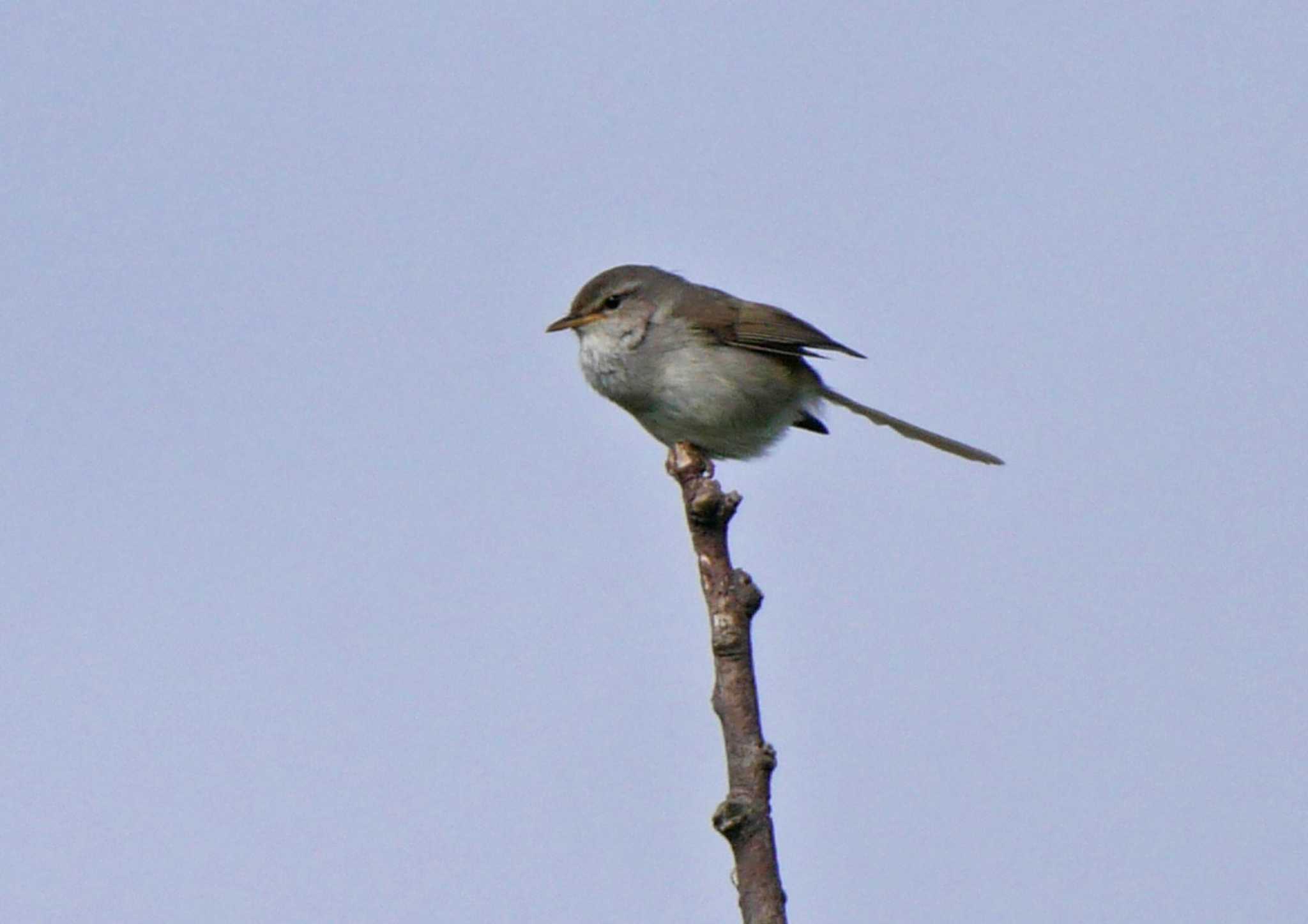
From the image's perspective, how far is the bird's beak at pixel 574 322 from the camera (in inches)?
340

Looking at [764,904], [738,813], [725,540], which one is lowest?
[764,904]

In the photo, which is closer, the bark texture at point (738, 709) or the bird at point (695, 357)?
the bark texture at point (738, 709)

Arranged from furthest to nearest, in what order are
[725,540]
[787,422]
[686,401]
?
1. [787,422]
2. [686,401]
3. [725,540]

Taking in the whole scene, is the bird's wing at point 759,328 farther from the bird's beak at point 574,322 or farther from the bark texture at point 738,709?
the bark texture at point 738,709

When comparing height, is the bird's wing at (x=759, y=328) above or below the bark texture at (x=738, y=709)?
above

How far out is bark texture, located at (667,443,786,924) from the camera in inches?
134

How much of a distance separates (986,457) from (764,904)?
632 cm

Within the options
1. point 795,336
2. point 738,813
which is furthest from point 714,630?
point 795,336

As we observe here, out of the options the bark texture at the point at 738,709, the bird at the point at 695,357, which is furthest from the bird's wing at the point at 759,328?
the bark texture at the point at 738,709

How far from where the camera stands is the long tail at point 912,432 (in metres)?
9.37

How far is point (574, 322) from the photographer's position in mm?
8664

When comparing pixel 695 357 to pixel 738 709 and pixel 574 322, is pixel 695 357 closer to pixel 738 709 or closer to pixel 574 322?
pixel 574 322

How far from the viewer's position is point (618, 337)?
8.46 metres

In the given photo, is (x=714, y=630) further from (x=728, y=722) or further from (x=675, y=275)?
(x=675, y=275)
